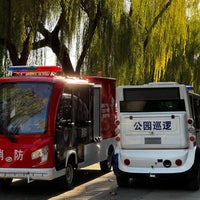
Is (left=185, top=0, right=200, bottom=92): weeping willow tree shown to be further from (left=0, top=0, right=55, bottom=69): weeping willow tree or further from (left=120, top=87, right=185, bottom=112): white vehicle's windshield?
(left=120, top=87, right=185, bottom=112): white vehicle's windshield

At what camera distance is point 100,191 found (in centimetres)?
929

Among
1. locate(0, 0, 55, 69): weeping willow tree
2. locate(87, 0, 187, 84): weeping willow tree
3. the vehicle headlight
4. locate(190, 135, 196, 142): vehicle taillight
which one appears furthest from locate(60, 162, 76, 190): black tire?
locate(87, 0, 187, 84): weeping willow tree

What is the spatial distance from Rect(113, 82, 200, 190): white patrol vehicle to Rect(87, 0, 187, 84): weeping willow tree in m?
6.36

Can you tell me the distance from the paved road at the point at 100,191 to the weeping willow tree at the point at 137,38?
618cm

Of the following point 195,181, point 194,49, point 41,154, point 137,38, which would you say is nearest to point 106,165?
point 195,181

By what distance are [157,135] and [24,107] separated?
2711 millimetres

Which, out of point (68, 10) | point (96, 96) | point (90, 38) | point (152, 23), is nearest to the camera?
point (96, 96)

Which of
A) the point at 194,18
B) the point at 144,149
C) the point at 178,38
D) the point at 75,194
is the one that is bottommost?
the point at 75,194

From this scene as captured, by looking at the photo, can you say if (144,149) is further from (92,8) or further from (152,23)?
(152,23)

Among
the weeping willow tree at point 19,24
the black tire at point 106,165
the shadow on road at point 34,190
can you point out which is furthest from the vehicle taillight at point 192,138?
the weeping willow tree at point 19,24

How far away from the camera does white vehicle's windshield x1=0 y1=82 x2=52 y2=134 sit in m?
8.87

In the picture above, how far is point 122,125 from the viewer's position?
955 centimetres

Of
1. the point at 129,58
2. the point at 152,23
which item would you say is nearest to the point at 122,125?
the point at 129,58

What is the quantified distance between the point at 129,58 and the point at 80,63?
1907 millimetres
